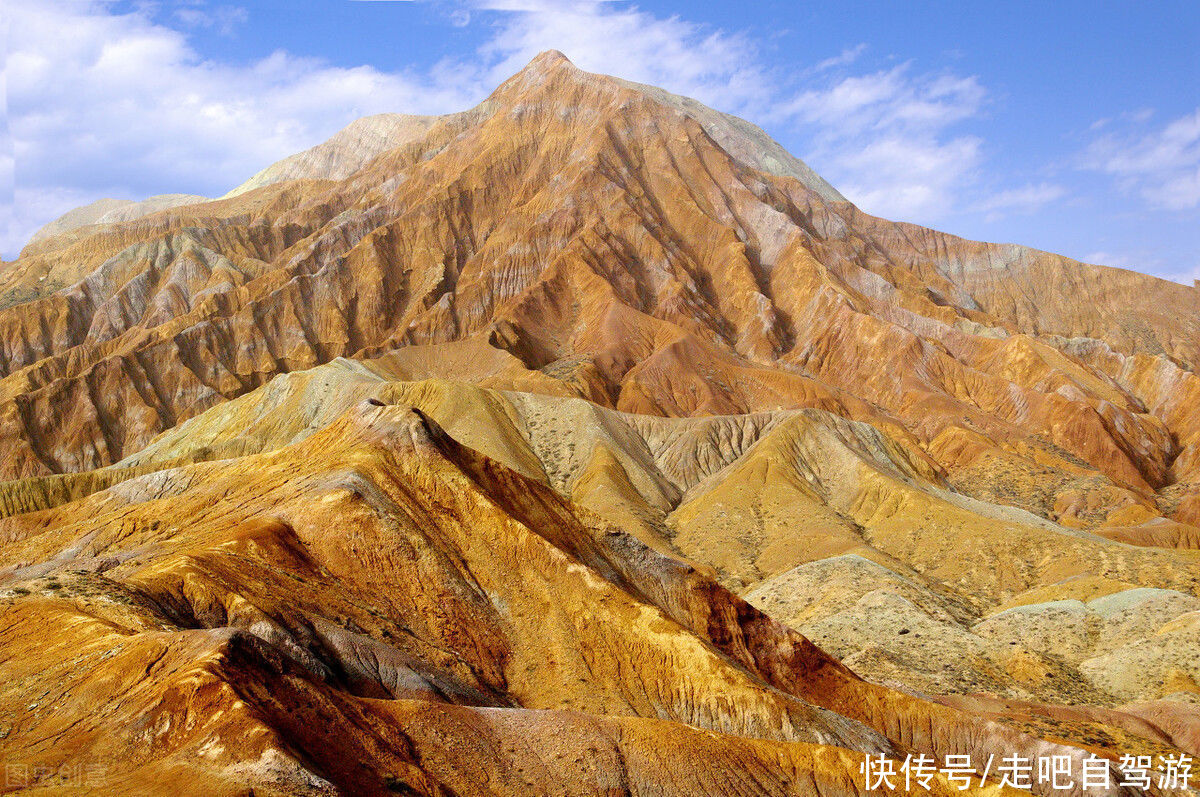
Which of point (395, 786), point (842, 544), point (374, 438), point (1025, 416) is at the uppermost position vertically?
point (1025, 416)

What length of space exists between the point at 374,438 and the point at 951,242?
17798 centimetres

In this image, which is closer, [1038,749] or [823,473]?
[1038,749]

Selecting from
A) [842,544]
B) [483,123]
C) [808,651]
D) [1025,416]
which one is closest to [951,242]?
[1025,416]

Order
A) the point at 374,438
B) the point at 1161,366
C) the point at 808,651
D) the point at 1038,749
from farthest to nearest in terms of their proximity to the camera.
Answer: the point at 1161,366 < the point at 374,438 < the point at 808,651 < the point at 1038,749

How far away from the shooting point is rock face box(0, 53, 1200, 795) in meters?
23.0

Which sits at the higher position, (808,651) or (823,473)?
(823,473)

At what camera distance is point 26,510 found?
2349 inches

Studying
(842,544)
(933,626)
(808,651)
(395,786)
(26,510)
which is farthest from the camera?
(842,544)

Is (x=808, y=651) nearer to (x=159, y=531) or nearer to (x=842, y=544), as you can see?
(x=159, y=531)

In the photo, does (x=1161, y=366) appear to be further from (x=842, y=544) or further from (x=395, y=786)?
(x=395, y=786)

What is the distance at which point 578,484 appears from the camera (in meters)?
80.0

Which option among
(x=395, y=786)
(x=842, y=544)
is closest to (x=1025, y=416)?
(x=842, y=544)

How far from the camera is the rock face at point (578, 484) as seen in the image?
23016 mm

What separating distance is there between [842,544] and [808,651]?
31749 millimetres
